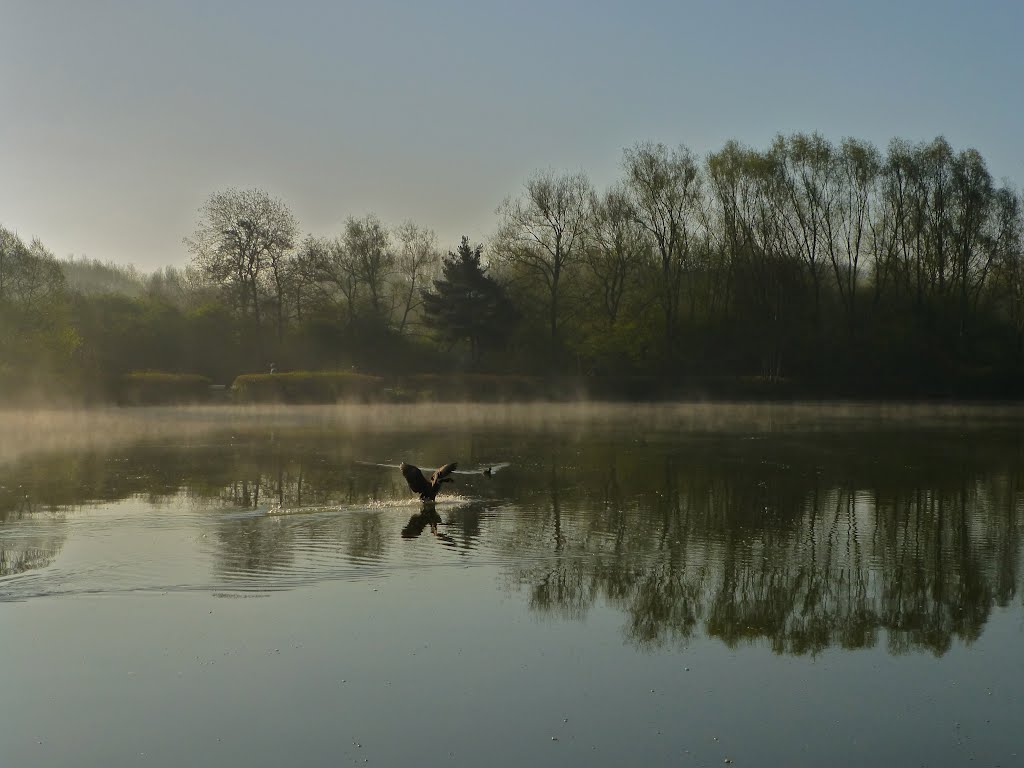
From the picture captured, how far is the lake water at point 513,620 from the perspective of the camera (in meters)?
6.93

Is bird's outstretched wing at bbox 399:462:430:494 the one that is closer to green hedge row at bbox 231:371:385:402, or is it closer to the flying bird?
the flying bird

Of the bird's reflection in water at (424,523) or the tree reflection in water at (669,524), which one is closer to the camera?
the tree reflection in water at (669,524)

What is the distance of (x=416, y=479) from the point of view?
16766 mm

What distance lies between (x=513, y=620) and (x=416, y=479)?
23.7ft

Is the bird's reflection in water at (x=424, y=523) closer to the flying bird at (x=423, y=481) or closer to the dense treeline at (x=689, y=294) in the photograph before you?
the flying bird at (x=423, y=481)

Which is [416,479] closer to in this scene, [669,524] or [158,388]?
[669,524]

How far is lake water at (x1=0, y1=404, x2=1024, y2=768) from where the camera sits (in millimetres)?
6934

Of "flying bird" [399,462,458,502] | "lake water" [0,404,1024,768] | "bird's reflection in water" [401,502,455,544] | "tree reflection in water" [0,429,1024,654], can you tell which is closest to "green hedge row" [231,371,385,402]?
"tree reflection in water" [0,429,1024,654]

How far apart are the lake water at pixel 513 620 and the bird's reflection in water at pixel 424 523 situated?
0.22 ft

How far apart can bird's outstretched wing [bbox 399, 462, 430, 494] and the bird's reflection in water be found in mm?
245

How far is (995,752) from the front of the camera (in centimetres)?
659

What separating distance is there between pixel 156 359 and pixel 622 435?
39271mm

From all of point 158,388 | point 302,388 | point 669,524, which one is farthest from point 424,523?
point 158,388

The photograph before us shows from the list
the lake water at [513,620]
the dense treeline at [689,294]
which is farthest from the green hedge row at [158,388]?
the lake water at [513,620]
